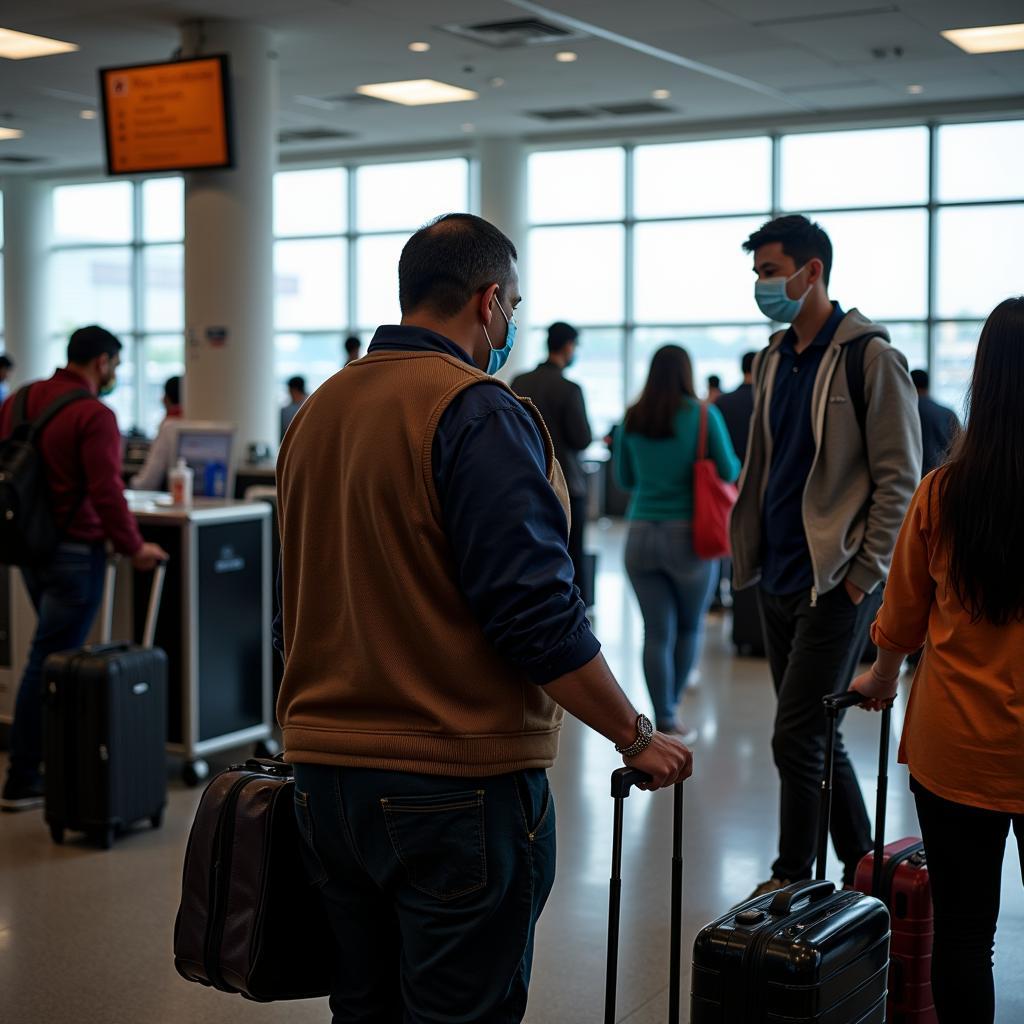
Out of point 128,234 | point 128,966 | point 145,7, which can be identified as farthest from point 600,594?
point 128,234

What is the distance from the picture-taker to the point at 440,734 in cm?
185

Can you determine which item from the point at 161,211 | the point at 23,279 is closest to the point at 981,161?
the point at 161,211

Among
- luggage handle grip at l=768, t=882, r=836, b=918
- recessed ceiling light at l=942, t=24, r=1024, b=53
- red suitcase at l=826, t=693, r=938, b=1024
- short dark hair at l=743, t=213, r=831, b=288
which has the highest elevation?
recessed ceiling light at l=942, t=24, r=1024, b=53

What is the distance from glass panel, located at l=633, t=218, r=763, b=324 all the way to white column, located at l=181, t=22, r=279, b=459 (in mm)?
6289

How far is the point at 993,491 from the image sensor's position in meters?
2.19

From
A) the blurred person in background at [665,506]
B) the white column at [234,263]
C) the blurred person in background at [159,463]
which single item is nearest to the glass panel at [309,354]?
the white column at [234,263]

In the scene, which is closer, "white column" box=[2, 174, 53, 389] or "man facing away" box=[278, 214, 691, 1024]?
"man facing away" box=[278, 214, 691, 1024]

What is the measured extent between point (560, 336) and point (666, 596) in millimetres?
2194

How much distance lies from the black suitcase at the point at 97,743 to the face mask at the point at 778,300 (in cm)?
231

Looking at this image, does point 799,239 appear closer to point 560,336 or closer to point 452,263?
point 452,263

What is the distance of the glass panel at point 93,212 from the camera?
17.0 meters

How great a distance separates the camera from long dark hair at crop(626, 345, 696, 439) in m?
5.49

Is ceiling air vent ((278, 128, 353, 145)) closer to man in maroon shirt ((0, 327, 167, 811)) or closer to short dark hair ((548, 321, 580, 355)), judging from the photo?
short dark hair ((548, 321, 580, 355))

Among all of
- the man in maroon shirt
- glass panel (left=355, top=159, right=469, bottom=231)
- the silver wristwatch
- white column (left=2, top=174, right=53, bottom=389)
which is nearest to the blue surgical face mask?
the silver wristwatch
